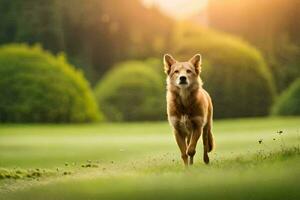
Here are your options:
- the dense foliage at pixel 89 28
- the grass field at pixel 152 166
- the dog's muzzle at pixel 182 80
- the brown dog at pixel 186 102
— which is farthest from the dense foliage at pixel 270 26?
the dog's muzzle at pixel 182 80

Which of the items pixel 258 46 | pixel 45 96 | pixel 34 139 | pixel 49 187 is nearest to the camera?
pixel 49 187

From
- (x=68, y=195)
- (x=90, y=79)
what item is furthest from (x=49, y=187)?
(x=90, y=79)

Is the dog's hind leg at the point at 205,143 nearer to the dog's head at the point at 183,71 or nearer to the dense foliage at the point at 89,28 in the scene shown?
the dog's head at the point at 183,71

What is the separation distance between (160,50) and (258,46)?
1.52 meters

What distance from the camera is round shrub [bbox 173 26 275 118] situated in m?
5.79

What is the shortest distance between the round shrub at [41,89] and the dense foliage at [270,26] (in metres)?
1.40

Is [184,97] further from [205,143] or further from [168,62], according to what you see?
[205,143]

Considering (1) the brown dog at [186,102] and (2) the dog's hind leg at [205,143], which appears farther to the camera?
(2) the dog's hind leg at [205,143]

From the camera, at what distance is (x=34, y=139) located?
5539 millimetres

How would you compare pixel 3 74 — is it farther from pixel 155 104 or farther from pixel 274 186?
pixel 274 186

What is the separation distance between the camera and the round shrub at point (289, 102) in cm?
535

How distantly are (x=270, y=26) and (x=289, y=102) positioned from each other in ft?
2.16

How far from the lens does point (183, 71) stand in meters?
4.26

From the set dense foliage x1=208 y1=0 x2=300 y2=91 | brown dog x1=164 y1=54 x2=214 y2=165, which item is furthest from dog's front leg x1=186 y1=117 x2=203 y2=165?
dense foliage x1=208 y1=0 x2=300 y2=91
